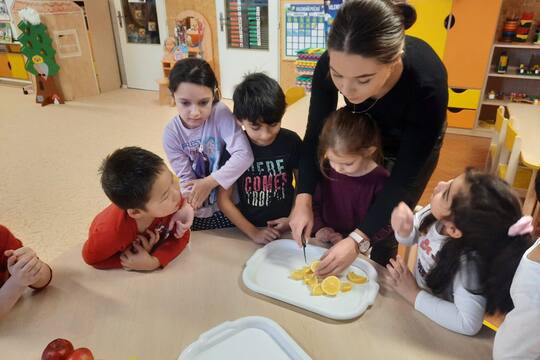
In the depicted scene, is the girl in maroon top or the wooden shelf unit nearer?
the girl in maroon top

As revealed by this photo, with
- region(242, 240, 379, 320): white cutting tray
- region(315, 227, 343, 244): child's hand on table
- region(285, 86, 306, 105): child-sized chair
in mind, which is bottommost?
region(315, 227, 343, 244): child's hand on table

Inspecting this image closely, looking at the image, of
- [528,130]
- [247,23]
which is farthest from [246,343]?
[247,23]

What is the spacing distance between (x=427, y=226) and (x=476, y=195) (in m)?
0.21

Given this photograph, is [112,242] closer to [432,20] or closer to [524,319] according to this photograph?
[524,319]

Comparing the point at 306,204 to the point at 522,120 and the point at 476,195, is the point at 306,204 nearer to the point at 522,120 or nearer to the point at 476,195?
the point at 476,195

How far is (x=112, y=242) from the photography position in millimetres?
978

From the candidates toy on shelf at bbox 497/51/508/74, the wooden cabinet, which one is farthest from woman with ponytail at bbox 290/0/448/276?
toy on shelf at bbox 497/51/508/74

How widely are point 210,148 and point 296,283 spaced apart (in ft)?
1.73

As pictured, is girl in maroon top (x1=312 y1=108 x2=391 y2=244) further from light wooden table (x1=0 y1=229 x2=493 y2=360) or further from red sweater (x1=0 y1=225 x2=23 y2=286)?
red sweater (x1=0 y1=225 x2=23 y2=286)

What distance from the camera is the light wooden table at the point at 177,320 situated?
77 centimetres

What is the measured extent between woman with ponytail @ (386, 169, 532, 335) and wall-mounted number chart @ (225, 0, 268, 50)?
392 centimetres

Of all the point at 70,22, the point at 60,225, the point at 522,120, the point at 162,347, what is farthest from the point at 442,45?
the point at 70,22

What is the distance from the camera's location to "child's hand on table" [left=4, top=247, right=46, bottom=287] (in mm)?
868

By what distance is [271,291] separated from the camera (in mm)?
900
